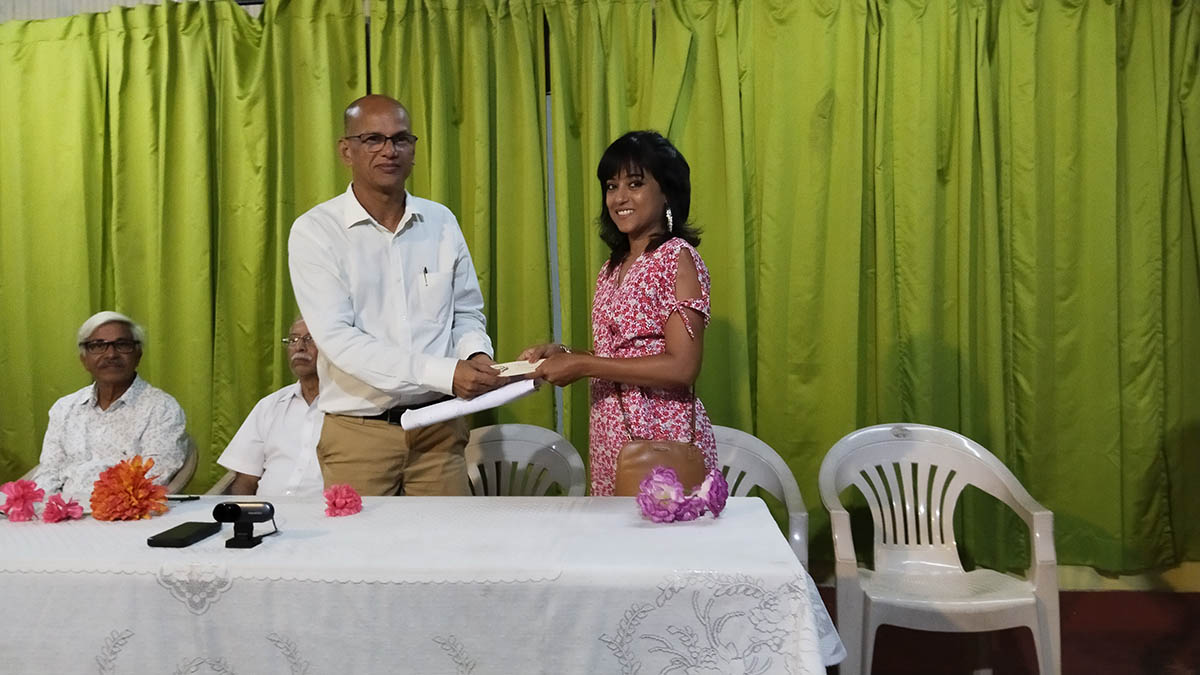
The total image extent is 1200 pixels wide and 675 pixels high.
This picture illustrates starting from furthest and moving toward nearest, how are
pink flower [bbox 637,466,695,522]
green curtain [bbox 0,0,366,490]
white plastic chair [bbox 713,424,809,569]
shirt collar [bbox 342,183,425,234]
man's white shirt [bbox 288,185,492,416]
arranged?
green curtain [bbox 0,0,366,490]
white plastic chair [bbox 713,424,809,569]
shirt collar [bbox 342,183,425,234]
man's white shirt [bbox 288,185,492,416]
pink flower [bbox 637,466,695,522]

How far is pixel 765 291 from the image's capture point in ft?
11.2

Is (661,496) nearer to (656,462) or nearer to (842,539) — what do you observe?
(656,462)

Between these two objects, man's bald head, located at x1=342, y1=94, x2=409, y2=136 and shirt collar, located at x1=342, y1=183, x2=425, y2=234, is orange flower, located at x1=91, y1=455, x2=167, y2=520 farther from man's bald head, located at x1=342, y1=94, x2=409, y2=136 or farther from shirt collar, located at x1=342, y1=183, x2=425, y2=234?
man's bald head, located at x1=342, y1=94, x2=409, y2=136

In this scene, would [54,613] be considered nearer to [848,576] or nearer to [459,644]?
[459,644]

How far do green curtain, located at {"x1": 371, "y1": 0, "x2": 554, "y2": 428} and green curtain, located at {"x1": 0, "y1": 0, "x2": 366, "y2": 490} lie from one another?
23 cm

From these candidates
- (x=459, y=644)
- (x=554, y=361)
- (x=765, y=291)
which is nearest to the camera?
(x=459, y=644)

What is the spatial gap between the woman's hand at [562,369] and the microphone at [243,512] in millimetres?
693

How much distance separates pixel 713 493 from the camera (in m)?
1.72

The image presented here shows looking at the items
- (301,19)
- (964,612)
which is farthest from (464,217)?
(964,612)

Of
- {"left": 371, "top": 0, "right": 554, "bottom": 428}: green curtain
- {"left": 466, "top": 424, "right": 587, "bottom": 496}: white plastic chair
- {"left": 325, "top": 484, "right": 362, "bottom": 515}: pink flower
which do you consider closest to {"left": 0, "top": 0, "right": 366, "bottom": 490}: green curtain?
{"left": 371, "top": 0, "right": 554, "bottom": 428}: green curtain

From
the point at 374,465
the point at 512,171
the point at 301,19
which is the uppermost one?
the point at 301,19

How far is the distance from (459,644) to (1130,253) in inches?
Answer: 117

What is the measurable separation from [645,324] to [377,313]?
0.68 m

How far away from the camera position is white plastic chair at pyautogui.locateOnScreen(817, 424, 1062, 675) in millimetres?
2447
